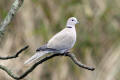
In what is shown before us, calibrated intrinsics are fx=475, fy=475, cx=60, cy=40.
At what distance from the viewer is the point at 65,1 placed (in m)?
3.70

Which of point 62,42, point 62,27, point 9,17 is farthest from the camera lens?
point 62,27

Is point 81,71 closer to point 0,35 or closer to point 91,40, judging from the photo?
Result: point 91,40

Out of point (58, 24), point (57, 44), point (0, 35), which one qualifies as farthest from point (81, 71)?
point (0, 35)

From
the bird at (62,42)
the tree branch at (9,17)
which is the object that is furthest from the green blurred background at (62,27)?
the tree branch at (9,17)

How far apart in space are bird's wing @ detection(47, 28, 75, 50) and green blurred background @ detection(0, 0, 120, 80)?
5.93ft

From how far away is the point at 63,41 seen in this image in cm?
163

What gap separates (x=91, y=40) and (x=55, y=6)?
15.5 inches

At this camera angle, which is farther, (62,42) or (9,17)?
(62,42)

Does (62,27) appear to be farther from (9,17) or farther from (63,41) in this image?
(9,17)

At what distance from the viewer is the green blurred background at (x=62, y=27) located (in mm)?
3488

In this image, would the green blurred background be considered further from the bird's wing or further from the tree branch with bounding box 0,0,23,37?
the tree branch with bounding box 0,0,23,37

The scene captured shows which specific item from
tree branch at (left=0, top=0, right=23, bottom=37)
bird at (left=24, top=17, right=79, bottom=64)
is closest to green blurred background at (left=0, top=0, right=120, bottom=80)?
bird at (left=24, top=17, right=79, bottom=64)

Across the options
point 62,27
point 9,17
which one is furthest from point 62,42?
point 62,27

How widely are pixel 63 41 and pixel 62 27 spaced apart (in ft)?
6.46
